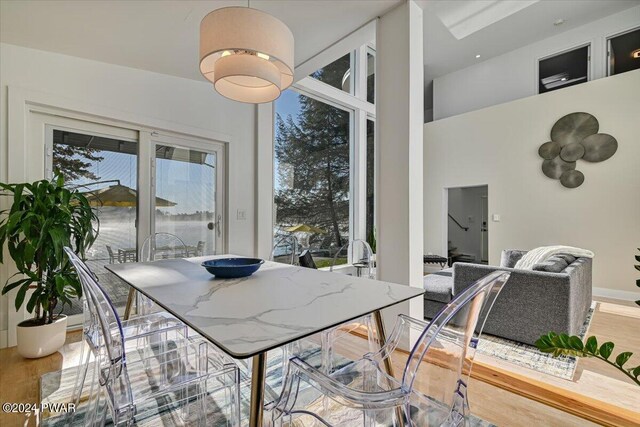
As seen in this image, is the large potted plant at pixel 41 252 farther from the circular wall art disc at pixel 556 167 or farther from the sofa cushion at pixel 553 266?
the circular wall art disc at pixel 556 167

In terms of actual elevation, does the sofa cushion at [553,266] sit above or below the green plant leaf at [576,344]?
below

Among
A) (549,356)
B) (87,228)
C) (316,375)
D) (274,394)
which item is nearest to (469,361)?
(316,375)

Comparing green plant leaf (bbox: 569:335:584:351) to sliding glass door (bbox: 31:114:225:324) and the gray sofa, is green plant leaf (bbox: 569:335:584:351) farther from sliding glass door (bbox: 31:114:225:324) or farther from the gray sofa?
sliding glass door (bbox: 31:114:225:324)

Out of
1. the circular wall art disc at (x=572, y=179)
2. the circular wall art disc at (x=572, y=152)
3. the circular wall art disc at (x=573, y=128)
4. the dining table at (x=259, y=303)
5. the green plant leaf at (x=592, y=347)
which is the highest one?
the circular wall art disc at (x=573, y=128)

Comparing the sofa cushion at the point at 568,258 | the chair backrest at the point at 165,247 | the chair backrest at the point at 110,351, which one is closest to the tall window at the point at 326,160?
the chair backrest at the point at 165,247

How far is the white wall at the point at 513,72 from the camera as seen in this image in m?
4.77

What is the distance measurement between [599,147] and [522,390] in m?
4.36

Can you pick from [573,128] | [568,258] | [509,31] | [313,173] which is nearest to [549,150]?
[573,128]

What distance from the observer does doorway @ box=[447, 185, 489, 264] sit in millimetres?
7516

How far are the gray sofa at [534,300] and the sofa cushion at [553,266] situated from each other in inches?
0.6

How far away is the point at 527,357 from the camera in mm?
2361

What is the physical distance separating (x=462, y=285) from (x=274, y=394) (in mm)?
2050

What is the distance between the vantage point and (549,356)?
7.66ft

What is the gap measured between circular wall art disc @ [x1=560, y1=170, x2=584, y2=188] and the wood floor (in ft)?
9.44
